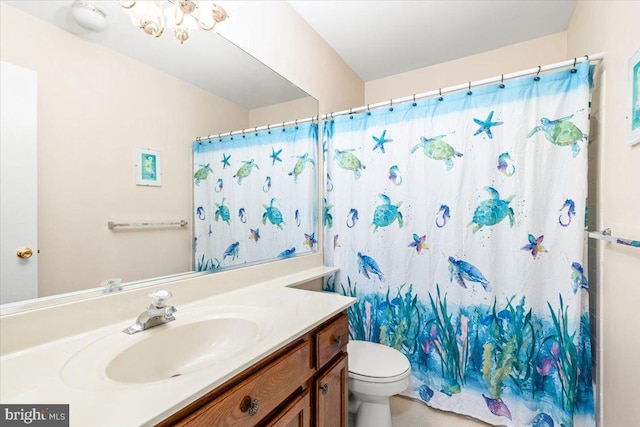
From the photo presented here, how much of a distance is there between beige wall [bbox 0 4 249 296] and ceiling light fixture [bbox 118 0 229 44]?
0.50 ft

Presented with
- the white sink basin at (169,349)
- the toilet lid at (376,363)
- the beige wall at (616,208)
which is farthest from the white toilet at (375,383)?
the beige wall at (616,208)

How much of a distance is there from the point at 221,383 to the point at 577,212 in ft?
5.53

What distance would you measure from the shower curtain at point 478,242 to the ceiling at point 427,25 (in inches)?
24.0

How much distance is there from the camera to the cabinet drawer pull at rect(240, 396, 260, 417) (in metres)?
0.70

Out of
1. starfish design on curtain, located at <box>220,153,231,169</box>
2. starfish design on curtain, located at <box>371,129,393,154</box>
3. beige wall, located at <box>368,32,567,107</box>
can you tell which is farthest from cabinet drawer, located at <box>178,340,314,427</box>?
beige wall, located at <box>368,32,567,107</box>

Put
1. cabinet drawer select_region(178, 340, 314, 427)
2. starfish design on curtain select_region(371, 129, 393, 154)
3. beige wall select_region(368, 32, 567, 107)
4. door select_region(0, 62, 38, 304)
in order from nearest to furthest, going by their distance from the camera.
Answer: cabinet drawer select_region(178, 340, 314, 427)
door select_region(0, 62, 38, 304)
starfish design on curtain select_region(371, 129, 393, 154)
beige wall select_region(368, 32, 567, 107)

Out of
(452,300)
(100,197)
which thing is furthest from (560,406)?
(100,197)

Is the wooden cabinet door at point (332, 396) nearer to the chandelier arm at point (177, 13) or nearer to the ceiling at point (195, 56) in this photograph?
the ceiling at point (195, 56)

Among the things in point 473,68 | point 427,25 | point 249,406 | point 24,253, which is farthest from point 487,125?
point 24,253

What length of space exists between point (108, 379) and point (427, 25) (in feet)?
7.94

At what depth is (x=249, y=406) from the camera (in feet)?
2.34

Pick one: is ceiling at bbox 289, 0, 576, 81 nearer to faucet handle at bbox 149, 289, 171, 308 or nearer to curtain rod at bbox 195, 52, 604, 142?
curtain rod at bbox 195, 52, 604, 142

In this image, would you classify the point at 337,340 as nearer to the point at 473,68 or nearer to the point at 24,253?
the point at 24,253

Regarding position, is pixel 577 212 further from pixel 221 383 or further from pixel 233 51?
pixel 233 51
